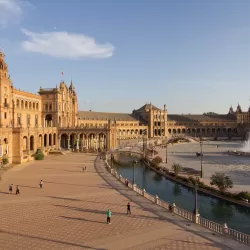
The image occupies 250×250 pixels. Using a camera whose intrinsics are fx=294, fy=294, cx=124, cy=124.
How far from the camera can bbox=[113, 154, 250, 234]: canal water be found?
31.1 m

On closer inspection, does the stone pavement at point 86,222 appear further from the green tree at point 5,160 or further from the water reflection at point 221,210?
the green tree at point 5,160

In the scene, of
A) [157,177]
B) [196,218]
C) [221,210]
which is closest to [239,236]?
[196,218]

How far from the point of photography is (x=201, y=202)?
37.3 m

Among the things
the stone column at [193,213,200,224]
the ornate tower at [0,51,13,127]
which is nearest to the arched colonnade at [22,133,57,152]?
the ornate tower at [0,51,13,127]

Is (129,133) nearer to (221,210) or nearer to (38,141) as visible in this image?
(38,141)

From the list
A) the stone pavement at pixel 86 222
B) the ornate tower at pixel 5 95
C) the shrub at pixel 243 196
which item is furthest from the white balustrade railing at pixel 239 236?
the ornate tower at pixel 5 95

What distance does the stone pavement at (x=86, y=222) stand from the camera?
19953 millimetres

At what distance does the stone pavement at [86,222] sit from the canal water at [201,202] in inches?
290

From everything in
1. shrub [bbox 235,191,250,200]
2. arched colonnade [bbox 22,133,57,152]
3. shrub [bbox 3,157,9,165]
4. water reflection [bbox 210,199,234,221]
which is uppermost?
arched colonnade [bbox 22,133,57,152]

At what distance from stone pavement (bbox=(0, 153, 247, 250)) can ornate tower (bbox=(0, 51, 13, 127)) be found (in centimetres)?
3008

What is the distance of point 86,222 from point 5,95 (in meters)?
50.2

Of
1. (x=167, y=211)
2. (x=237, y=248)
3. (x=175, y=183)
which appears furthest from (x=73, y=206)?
(x=175, y=183)

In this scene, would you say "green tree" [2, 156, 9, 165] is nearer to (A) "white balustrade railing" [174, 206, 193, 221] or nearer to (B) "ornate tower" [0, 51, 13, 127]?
(B) "ornate tower" [0, 51, 13, 127]

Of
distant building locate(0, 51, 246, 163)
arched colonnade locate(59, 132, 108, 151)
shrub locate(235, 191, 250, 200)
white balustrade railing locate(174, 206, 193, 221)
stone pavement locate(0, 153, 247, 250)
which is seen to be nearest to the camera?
stone pavement locate(0, 153, 247, 250)
